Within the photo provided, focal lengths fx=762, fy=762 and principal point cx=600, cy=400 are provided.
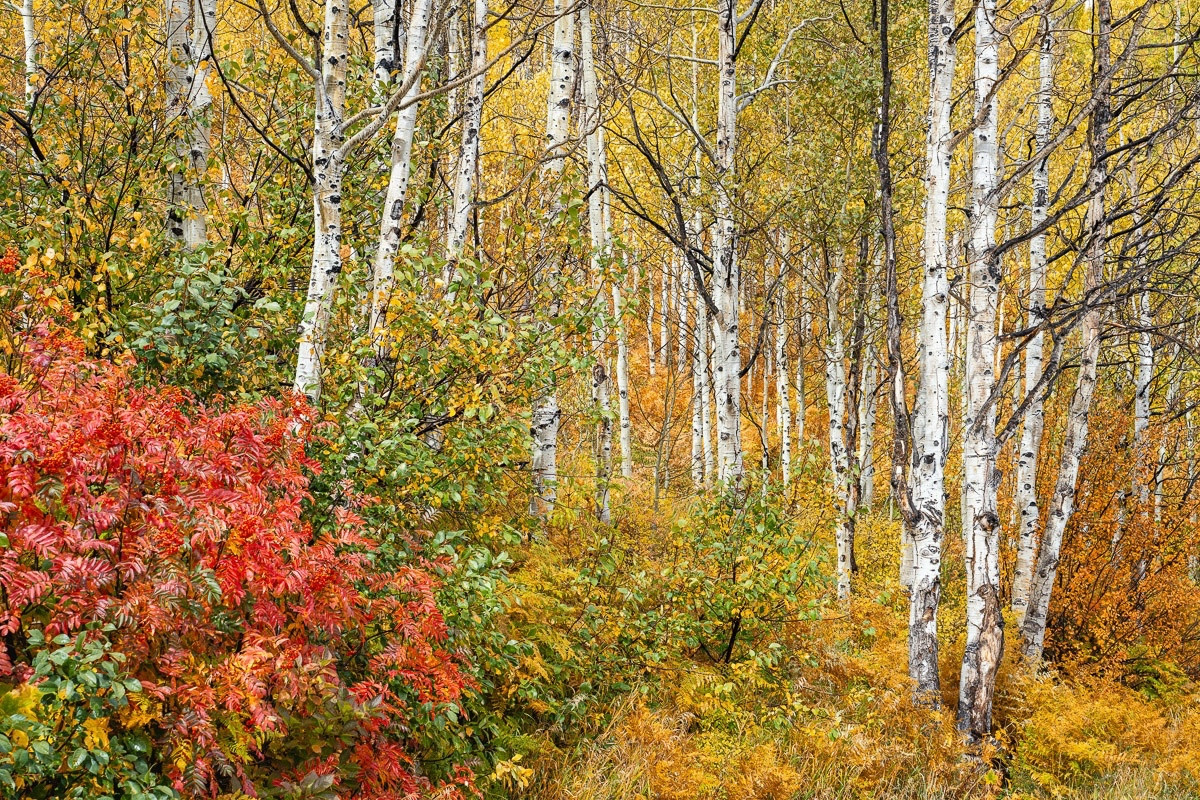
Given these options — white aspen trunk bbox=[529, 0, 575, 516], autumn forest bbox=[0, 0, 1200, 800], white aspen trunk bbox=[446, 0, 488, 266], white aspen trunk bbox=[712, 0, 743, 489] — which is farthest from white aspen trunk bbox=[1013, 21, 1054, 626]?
white aspen trunk bbox=[446, 0, 488, 266]

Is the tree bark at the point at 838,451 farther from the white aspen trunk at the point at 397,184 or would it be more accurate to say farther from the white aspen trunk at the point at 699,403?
the white aspen trunk at the point at 397,184

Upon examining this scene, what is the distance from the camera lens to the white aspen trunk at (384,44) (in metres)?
5.25

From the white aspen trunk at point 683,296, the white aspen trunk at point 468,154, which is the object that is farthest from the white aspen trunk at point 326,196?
the white aspen trunk at point 683,296

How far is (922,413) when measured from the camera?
6965mm

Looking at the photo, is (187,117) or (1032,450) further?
(1032,450)

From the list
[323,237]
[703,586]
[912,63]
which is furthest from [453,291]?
[912,63]

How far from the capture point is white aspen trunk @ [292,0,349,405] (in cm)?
437

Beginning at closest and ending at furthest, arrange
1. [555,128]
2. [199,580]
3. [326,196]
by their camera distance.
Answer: [199,580] < [326,196] < [555,128]

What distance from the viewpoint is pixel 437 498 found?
4.57 meters

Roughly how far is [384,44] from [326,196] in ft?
5.44

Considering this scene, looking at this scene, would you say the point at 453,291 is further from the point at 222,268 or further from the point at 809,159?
the point at 809,159

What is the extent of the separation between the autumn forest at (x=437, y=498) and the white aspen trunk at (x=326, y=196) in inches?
0.9

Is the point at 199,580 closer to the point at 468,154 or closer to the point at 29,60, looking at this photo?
the point at 29,60

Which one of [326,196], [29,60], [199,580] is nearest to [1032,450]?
[326,196]
